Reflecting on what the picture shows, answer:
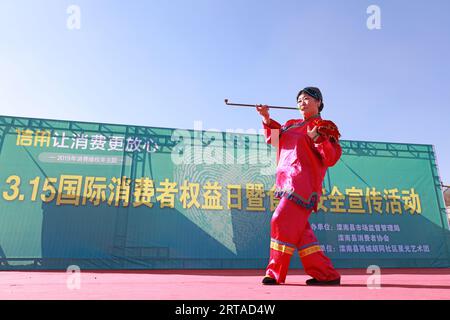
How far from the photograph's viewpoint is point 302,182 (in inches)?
77.4

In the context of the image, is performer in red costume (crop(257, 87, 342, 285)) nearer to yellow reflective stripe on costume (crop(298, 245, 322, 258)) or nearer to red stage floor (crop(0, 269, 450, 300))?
yellow reflective stripe on costume (crop(298, 245, 322, 258))

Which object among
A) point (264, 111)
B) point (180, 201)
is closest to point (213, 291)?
point (264, 111)

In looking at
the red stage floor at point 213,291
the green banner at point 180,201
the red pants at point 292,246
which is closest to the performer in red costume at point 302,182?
the red pants at point 292,246

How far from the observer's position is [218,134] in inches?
270

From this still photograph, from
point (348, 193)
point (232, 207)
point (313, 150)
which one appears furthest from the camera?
point (348, 193)

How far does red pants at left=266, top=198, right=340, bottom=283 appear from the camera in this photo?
183 cm

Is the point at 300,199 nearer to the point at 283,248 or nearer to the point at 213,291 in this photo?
the point at 283,248

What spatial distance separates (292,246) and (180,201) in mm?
4588

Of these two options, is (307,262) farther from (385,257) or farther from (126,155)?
(385,257)

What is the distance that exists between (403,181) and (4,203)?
903 cm

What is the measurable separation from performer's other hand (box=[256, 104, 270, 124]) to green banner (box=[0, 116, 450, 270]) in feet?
14.1

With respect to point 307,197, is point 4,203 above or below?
above
